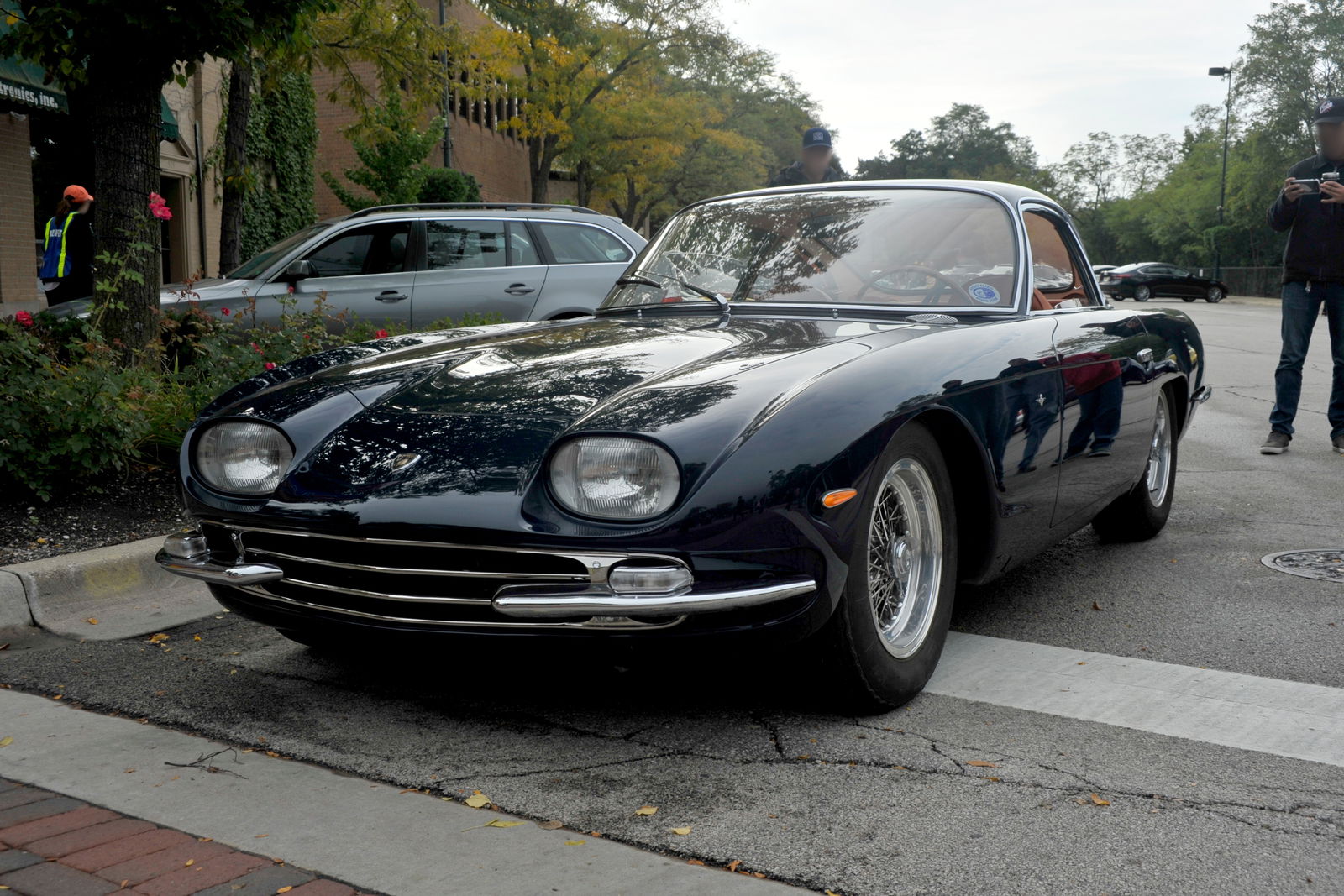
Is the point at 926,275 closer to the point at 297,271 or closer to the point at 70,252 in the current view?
the point at 297,271

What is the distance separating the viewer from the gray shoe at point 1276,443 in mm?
7781

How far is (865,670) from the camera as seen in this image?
305cm

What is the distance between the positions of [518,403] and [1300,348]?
20.5 feet

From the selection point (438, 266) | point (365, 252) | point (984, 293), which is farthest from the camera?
point (438, 266)

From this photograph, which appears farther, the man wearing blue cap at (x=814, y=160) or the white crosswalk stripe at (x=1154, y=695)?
the man wearing blue cap at (x=814, y=160)

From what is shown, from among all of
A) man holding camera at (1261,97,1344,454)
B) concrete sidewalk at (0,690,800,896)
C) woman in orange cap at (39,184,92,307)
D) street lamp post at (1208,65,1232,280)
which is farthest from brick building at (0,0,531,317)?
street lamp post at (1208,65,1232,280)

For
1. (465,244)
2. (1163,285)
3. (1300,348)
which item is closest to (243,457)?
(1300,348)

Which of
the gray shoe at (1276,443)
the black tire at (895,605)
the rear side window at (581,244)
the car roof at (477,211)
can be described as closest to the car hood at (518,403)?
the black tire at (895,605)

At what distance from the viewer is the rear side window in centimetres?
1013

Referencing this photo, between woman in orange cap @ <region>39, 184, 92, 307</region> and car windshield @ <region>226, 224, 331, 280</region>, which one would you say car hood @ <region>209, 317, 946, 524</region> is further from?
woman in orange cap @ <region>39, 184, 92, 307</region>

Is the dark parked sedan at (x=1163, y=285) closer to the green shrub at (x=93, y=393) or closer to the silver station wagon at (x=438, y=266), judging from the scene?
the silver station wagon at (x=438, y=266)

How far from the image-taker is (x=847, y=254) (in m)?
4.21

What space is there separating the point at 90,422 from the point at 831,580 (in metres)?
3.54

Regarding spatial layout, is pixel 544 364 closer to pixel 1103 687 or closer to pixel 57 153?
pixel 1103 687
